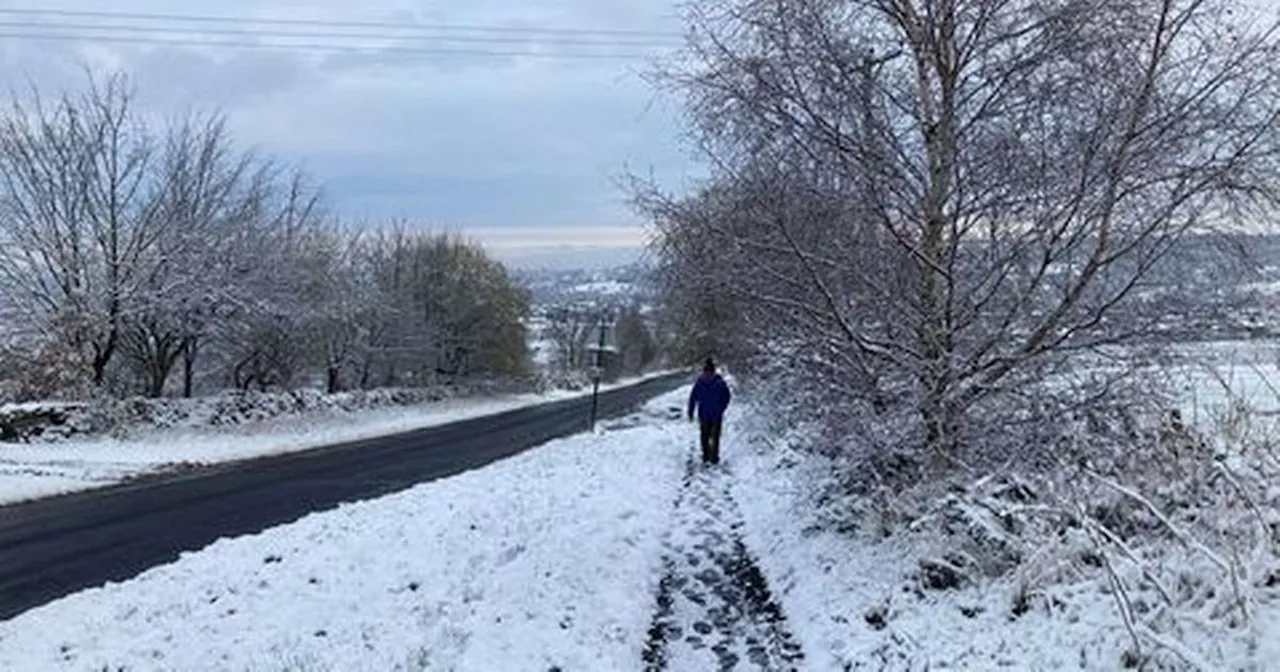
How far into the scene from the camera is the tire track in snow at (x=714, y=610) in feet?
26.5

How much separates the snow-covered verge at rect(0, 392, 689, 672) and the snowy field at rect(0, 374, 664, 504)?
7.56 metres

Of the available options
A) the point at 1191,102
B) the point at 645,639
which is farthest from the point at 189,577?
the point at 1191,102

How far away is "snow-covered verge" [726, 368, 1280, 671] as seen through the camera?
5914 mm

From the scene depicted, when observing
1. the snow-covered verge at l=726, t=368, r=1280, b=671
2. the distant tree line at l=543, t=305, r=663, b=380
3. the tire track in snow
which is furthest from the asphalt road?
the distant tree line at l=543, t=305, r=663, b=380

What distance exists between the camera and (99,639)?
28.5 feet

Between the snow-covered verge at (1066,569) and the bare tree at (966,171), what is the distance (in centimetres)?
114

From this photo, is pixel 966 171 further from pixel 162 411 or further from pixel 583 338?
pixel 583 338

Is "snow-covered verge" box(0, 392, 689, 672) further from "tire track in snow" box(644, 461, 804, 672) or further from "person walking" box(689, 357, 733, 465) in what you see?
"person walking" box(689, 357, 733, 465)

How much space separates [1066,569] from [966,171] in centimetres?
383

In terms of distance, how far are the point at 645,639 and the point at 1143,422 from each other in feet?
14.7

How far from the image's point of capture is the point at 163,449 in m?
26.5

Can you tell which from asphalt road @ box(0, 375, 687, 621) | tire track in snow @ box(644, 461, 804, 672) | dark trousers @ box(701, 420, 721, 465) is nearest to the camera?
tire track in snow @ box(644, 461, 804, 672)

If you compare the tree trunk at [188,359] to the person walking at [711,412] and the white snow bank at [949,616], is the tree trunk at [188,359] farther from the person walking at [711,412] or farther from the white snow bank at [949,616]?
the white snow bank at [949,616]

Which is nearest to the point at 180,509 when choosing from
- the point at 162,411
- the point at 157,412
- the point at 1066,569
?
the point at 1066,569
